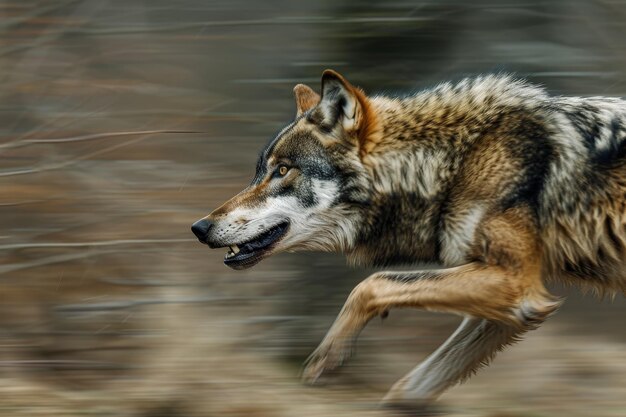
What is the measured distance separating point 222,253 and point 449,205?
6.86 ft

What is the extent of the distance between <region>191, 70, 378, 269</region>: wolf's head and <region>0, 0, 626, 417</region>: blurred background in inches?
37.3

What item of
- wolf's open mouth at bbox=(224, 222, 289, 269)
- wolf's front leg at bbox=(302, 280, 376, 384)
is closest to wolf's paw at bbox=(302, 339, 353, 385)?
wolf's front leg at bbox=(302, 280, 376, 384)

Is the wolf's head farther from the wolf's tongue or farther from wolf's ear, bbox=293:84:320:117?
wolf's ear, bbox=293:84:320:117

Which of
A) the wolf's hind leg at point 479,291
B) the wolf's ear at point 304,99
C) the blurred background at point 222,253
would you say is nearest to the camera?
the wolf's hind leg at point 479,291

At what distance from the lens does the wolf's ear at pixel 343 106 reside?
511cm

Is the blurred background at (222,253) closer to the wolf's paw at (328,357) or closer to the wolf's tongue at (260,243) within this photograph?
the wolf's paw at (328,357)

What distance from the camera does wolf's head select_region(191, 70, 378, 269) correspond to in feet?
16.9

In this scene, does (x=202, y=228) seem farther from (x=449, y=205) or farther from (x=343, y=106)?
(x=449, y=205)

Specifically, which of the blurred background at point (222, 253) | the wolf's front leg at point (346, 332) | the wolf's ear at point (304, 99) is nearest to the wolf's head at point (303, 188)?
the wolf's ear at point (304, 99)

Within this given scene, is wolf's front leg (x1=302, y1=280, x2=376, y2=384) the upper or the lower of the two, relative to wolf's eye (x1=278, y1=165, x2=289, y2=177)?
lower

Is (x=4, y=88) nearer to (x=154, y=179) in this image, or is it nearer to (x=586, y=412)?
(x=154, y=179)

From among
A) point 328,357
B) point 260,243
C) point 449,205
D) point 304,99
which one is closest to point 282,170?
point 260,243

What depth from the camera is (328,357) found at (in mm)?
4922

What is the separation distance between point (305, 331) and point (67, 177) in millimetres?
2070
